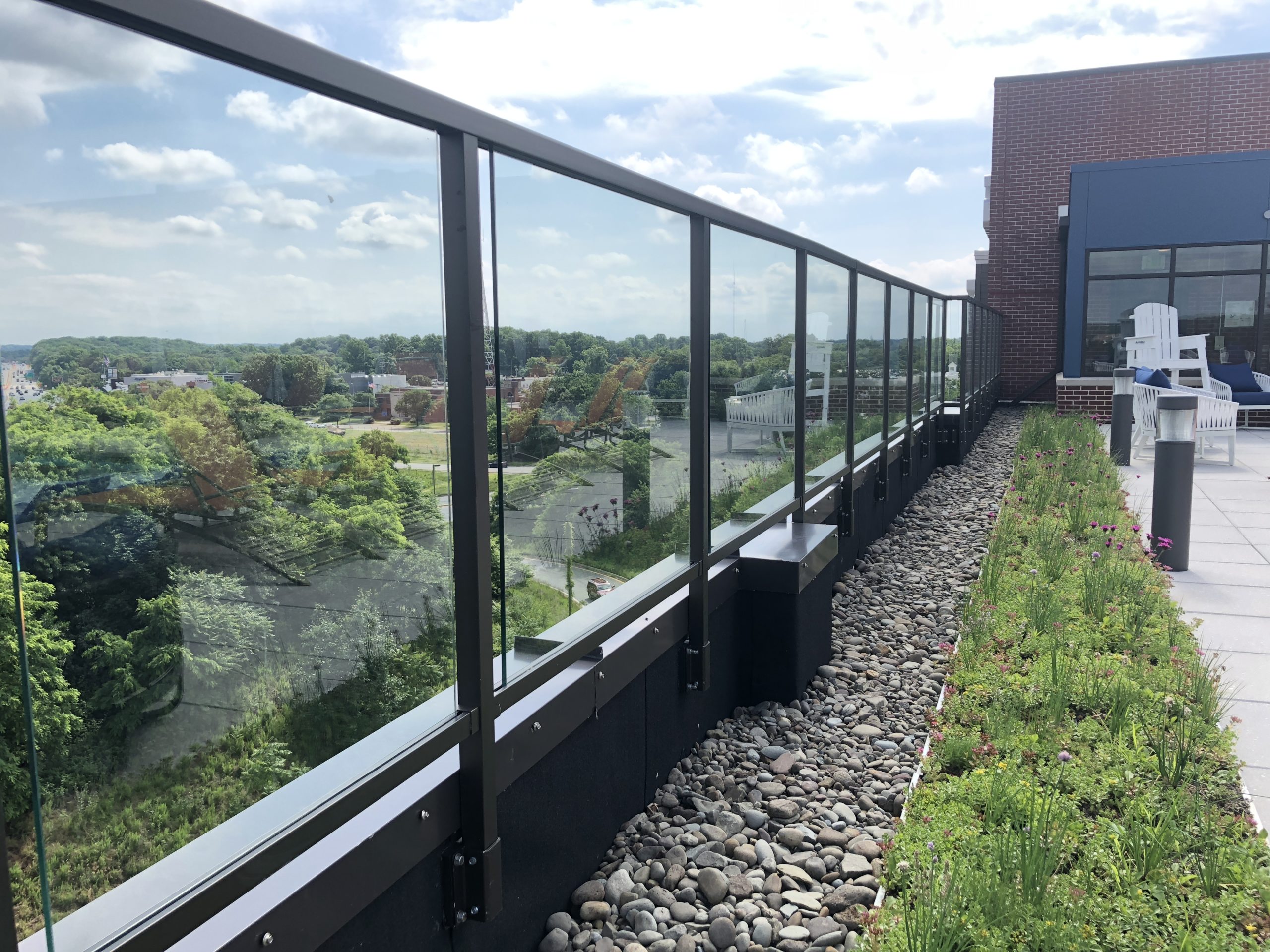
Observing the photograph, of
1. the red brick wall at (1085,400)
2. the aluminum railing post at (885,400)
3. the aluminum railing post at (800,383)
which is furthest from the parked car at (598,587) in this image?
the red brick wall at (1085,400)

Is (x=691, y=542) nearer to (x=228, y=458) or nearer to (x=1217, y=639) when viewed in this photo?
(x=228, y=458)

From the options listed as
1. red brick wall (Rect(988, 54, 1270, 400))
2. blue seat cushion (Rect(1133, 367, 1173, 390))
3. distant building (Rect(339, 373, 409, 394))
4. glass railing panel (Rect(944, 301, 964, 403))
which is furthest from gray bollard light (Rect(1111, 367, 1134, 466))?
distant building (Rect(339, 373, 409, 394))

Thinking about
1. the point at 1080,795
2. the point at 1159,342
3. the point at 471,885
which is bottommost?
the point at 1080,795

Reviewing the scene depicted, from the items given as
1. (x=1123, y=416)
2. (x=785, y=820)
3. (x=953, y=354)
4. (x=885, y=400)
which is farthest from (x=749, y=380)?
(x=953, y=354)

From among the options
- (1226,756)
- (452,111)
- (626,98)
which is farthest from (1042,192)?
(452,111)

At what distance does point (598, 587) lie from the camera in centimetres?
304

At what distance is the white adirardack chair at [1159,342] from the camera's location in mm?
16078

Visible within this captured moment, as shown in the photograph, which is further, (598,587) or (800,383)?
(800,383)

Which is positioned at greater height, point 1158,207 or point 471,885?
point 1158,207

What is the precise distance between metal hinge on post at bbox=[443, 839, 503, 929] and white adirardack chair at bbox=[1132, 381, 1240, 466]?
10.2m

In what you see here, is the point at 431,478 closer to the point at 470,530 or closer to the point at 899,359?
the point at 470,530

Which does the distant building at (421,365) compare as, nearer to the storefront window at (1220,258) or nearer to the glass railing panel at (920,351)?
the glass railing panel at (920,351)

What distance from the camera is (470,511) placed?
213cm

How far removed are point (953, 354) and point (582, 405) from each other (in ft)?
34.6
